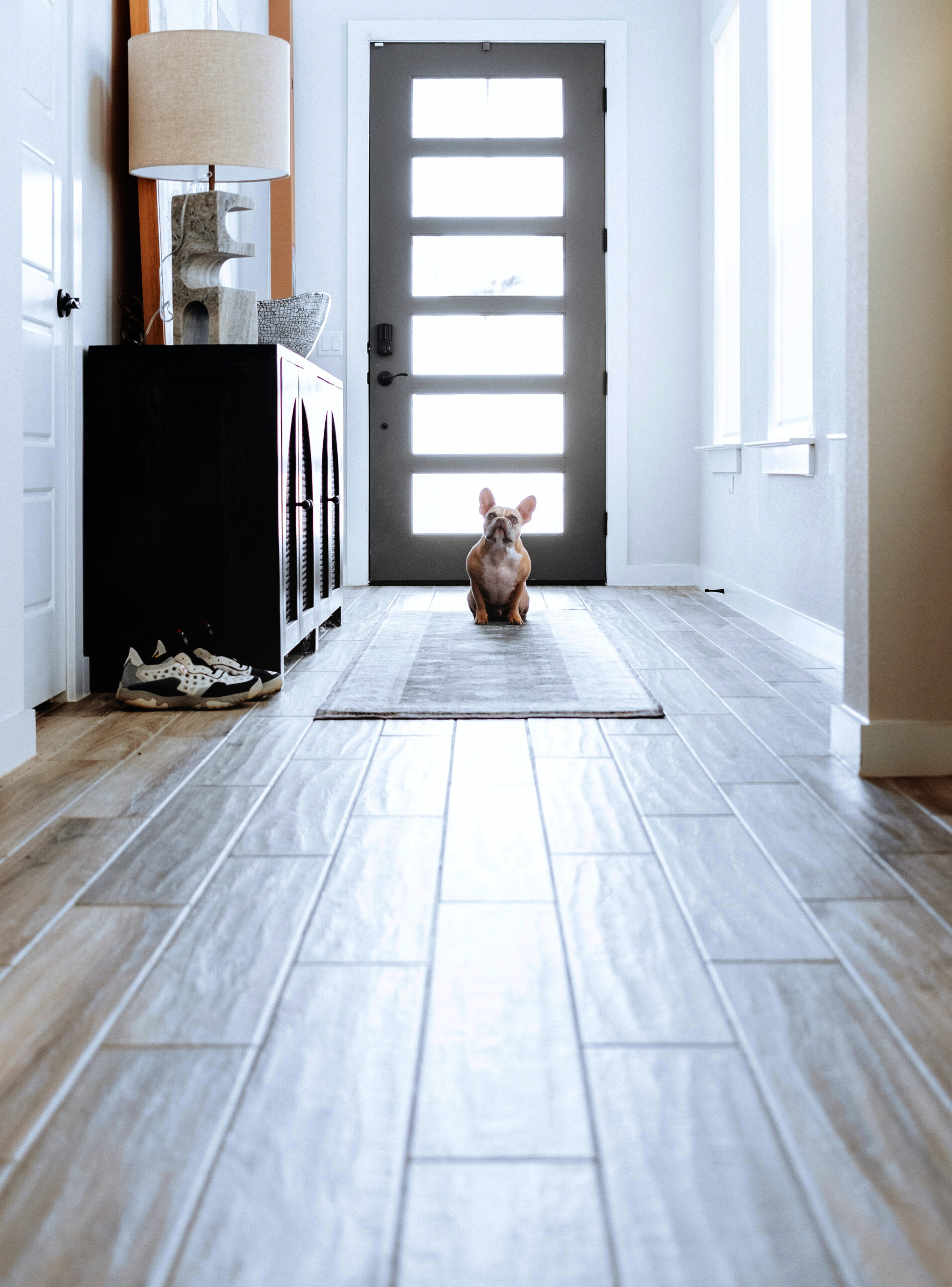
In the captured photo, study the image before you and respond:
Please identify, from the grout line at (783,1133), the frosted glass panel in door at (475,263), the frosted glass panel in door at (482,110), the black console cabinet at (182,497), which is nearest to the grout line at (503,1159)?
the grout line at (783,1133)

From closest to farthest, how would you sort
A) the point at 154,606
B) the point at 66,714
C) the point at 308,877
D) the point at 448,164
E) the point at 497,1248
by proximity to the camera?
the point at 497,1248, the point at 308,877, the point at 66,714, the point at 154,606, the point at 448,164

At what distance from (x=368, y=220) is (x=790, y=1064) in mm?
5080

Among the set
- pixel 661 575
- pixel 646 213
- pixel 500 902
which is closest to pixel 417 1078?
pixel 500 902

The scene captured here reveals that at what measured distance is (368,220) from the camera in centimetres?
Answer: 555

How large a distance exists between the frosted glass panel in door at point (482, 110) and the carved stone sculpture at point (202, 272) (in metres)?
2.65

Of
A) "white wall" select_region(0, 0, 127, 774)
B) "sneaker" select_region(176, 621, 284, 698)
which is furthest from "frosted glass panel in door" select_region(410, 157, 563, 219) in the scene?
"sneaker" select_region(176, 621, 284, 698)

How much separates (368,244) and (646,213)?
4.13 ft

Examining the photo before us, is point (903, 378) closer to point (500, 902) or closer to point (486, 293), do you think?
point (500, 902)

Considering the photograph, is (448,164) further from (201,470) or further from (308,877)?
(308,877)

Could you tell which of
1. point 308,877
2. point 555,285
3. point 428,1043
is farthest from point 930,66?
point 555,285

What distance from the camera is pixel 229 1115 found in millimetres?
988

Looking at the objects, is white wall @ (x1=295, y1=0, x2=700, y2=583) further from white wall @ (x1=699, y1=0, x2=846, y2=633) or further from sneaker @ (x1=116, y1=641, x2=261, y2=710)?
sneaker @ (x1=116, y1=641, x2=261, y2=710)

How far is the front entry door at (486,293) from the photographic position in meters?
5.51

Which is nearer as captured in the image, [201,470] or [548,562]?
[201,470]
